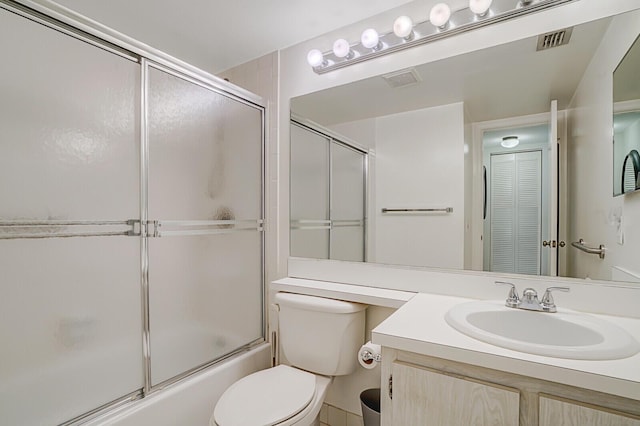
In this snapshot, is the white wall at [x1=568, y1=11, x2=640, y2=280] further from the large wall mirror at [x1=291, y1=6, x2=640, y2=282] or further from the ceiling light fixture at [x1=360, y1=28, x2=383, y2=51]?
the ceiling light fixture at [x1=360, y1=28, x2=383, y2=51]

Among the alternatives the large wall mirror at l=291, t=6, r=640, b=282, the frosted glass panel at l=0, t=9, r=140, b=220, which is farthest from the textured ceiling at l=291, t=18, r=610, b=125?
the frosted glass panel at l=0, t=9, r=140, b=220

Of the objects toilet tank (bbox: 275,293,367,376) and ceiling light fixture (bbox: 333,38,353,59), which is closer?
toilet tank (bbox: 275,293,367,376)

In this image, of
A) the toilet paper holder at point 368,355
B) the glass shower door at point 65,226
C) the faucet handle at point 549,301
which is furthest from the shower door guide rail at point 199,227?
the faucet handle at point 549,301

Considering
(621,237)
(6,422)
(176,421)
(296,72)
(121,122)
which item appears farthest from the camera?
(296,72)

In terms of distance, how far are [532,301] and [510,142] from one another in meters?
0.64

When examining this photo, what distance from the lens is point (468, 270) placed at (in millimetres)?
1397

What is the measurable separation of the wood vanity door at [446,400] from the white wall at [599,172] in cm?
65

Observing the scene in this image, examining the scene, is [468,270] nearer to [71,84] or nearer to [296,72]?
[296,72]

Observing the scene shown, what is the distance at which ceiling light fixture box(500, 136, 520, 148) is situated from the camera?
4.39ft

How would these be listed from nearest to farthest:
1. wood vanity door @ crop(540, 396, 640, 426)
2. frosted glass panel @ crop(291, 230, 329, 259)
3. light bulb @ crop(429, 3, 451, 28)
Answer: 1. wood vanity door @ crop(540, 396, 640, 426)
2. light bulb @ crop(429, 3, 451, 28)
3. frosted glass panel @ crop(291, 230, 329, 259)

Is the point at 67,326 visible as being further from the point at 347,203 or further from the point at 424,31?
the point at 424,31

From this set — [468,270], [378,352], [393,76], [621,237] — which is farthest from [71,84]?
[621,237]

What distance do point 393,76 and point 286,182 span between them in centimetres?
83

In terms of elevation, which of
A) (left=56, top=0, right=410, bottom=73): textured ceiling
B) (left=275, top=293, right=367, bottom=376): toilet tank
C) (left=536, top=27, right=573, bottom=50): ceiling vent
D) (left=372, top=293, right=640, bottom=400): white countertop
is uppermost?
(left=56, top=0, right=410, bottom=73): textured ceiling
